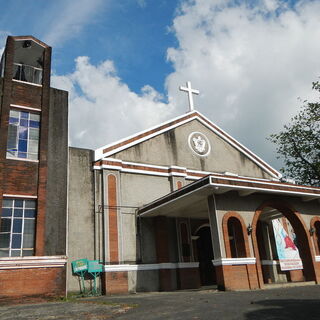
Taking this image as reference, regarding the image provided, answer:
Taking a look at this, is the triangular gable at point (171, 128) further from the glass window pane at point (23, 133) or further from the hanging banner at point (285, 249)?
the hanging banner at point (285, 249)

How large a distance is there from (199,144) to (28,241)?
427 inches

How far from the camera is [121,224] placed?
16.6m

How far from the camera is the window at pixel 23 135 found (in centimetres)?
1476

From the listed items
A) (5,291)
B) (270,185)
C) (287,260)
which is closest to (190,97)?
(270,185)

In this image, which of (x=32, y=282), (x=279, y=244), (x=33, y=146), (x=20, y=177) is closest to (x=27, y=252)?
(x=32, y=282)

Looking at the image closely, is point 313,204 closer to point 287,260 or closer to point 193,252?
point 287,260

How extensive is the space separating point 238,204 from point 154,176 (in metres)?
5.46

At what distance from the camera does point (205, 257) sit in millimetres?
19844

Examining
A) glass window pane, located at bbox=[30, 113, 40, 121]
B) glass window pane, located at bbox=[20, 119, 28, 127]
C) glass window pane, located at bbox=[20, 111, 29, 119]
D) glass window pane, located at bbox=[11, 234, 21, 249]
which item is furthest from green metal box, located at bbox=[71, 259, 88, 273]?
glass window pane, located at bbox=[20, 111, 29, 119]

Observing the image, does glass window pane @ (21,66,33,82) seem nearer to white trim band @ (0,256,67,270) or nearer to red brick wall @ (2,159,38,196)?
red brick wall @ (2,159,38,196)

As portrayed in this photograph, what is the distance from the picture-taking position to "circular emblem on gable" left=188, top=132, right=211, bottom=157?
20531 millimetres

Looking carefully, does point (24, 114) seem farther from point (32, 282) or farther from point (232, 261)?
point (232, 261)

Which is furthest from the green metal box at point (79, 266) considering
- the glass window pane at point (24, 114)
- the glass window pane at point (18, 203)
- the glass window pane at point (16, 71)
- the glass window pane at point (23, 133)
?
the glass window pane at point (16, 71)

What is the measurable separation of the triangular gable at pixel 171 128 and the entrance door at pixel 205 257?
225 inches
